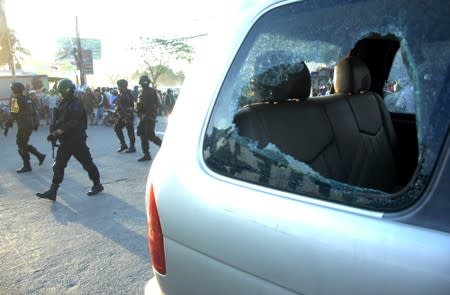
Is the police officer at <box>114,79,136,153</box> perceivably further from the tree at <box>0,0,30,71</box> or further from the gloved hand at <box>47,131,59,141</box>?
the tree at <box>0,0,30,71</box>

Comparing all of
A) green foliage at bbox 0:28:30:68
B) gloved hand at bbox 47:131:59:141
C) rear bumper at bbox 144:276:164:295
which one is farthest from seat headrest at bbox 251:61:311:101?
green foliage at bbox 0:28:30:68

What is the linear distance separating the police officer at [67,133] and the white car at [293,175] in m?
3.75

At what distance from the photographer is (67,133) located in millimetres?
5039

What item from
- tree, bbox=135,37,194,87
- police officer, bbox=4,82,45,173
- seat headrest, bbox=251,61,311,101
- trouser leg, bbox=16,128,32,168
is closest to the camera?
seat headrest, bbox=251,61,311,101

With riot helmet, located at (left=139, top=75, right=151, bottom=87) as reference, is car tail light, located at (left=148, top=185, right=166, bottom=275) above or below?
below

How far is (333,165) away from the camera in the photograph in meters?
1.71

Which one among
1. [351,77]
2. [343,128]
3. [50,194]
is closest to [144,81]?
[50,194]

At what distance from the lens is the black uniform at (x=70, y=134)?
496cm

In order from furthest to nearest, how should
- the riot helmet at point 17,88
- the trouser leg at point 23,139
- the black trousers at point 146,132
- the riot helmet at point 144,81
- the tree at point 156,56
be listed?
the tree at point 156,56, the riot helmet at point 144,81, the black trousers at point 146,132, the trouser leg at point 23,139, the riot helmet at point 17,88

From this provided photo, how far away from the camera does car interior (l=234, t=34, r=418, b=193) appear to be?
5.13 feet

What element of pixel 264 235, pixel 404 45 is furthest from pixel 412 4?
pixel 264 235

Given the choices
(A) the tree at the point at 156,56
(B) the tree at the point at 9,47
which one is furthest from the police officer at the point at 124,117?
(A) the tree at the point at 156,56

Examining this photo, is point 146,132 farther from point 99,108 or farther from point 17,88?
point 99,108

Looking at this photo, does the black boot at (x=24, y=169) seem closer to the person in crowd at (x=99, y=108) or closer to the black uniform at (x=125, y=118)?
the black uniform at (x=125, y=118)
